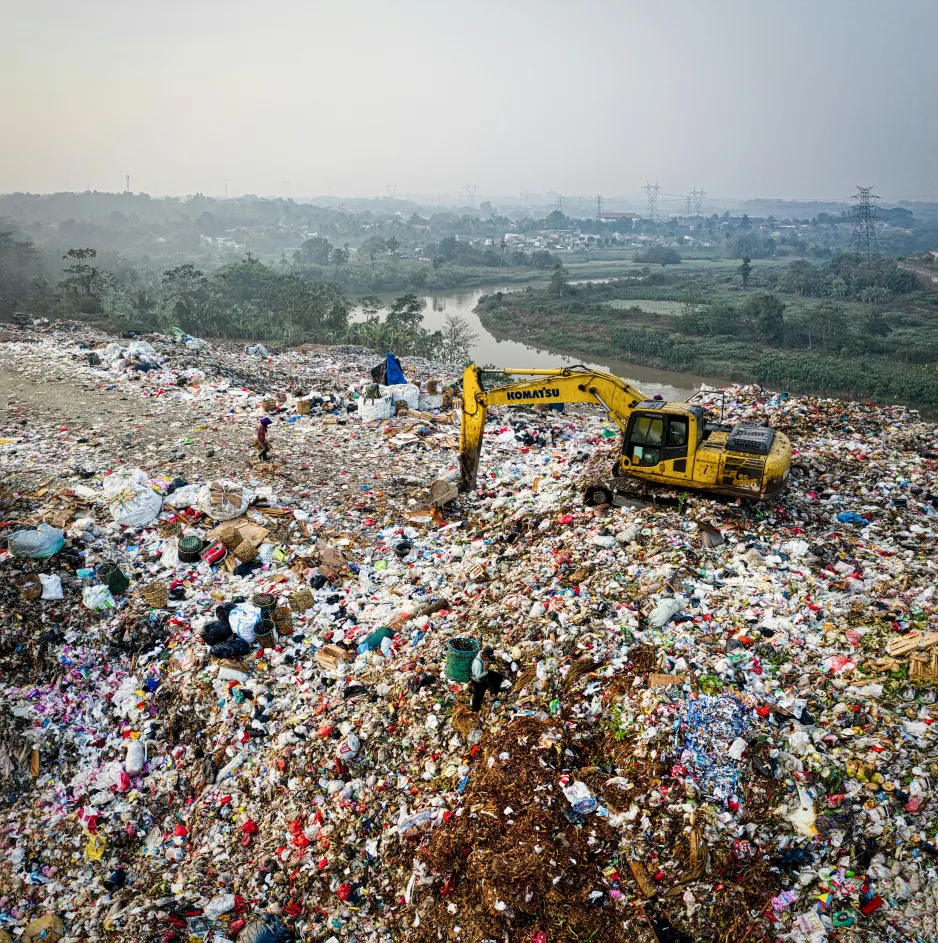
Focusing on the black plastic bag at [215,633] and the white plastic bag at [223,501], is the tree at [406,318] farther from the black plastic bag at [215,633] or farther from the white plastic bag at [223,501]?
the black plastic bag at [215,633]

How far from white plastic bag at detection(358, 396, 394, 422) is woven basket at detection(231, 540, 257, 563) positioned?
4.53 metres

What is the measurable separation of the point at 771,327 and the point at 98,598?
28.4m

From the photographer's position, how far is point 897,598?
4637 millimetres

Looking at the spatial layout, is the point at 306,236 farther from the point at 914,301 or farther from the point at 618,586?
the point at 618,586

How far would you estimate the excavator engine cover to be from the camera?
5.58 meters

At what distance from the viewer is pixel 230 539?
6379mm

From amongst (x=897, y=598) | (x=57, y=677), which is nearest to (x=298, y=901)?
(x=57, y=677)

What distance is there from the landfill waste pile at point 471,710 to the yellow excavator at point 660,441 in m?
0.32

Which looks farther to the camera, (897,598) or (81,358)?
(81,358)

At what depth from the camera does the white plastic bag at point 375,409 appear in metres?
10.5

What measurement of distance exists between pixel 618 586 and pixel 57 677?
4678 mm

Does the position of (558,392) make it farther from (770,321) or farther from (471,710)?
(770,321)

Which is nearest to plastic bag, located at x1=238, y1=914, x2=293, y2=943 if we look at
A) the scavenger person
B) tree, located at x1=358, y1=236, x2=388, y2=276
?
the scavenger person

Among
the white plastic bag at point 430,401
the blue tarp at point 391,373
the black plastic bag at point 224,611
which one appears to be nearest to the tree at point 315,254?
the blue tarp at point 391,373
